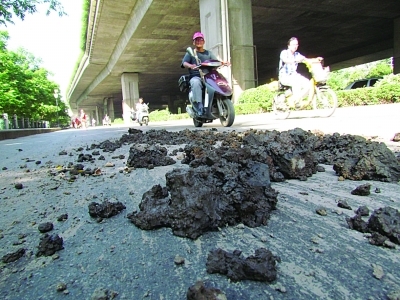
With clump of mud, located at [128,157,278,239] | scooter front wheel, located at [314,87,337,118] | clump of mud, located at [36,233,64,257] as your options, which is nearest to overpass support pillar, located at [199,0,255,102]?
scooter front wheel, located at [314,87,337,118]

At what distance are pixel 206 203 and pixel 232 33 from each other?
50.2 feet

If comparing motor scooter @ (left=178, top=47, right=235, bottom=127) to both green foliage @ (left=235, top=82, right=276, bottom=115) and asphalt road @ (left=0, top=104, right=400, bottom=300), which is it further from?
green foliage @ (left=235, top=82, right=276, bottom=115)

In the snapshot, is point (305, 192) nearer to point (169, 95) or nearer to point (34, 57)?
point (169, 95)

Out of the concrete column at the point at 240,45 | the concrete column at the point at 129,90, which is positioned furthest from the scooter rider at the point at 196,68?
the concrete column at the point at 129,90

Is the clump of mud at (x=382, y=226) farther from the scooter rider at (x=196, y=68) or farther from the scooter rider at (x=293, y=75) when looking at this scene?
the scooter rider at (x=293, y=75)

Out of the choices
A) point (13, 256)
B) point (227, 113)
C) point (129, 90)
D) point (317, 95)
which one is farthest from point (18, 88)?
point (13, 256)

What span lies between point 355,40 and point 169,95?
108 feet

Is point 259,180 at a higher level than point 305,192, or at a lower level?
higher

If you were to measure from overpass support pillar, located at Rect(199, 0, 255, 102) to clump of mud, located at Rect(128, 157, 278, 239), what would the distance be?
1394cm

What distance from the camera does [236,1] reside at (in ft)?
49.6

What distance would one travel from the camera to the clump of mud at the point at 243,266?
0.92 m

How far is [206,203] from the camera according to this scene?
1.28m

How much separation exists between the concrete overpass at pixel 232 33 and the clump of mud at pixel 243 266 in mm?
14614

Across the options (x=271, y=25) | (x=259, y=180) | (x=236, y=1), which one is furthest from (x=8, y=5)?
(x=271, y=25)
